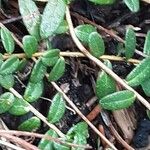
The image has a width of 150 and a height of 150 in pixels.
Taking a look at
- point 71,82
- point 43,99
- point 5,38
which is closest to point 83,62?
point 71,82

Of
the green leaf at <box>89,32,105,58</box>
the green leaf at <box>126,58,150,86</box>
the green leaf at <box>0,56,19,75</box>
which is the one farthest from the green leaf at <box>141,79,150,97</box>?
the green leaf at <box>0,56,19,75</box>

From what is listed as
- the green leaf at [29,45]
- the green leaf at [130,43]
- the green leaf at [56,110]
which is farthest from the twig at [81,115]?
the green leaf at [130,43]

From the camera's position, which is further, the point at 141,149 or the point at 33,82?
the point at 141,149

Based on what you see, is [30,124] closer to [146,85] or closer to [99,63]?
[99,63]

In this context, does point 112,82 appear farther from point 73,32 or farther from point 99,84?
point 73,32

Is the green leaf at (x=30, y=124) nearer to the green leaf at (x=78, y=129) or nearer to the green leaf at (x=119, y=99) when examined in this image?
the green leaf at (x=78, y=129)

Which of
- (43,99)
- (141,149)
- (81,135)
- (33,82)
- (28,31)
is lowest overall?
(141,149)

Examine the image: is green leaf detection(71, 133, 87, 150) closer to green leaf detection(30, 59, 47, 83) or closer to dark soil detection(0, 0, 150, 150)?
dark soil detection(0, 0, 150, 150)
